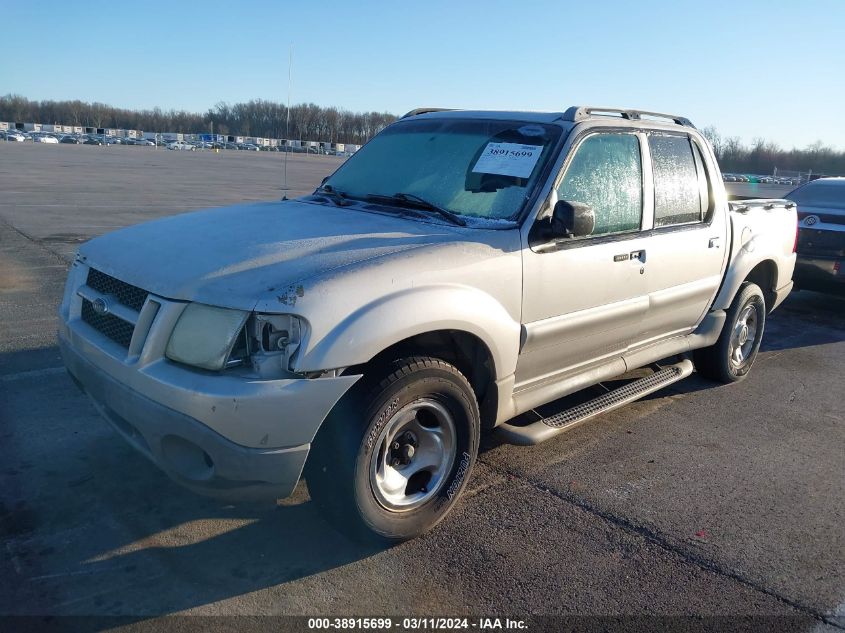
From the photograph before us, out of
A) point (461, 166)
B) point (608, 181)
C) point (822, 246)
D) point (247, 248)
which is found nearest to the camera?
point (247, 248)

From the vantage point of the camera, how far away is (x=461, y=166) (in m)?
4.16

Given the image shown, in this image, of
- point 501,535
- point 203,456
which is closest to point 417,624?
point 501,535

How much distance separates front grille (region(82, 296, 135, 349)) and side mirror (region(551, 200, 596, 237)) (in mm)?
2105

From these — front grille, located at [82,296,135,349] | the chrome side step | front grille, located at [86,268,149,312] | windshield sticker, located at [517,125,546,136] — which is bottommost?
the chrome side step

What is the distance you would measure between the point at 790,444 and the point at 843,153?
66.9 m

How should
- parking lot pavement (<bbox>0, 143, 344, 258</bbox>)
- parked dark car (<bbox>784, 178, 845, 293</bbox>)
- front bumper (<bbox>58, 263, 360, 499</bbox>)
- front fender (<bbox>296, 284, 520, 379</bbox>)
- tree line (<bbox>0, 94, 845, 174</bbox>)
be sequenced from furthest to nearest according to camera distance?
tree line (<bbox>0, 94, 845, 174</bbox>) < parking lot pavement (<bbox>0, 143, 344, 258</bbox>) < parked dark car (<bbox>784, 178, 845, 293</bbox>) < front fender (<bbox>296, 284, 520, 379</bbox>) < front bumper (<bbox>58, 263, 360, 499</bbox>)

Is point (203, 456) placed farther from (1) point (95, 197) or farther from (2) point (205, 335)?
(1) point (95, 197)

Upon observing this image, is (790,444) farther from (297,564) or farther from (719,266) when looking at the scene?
(297,564)

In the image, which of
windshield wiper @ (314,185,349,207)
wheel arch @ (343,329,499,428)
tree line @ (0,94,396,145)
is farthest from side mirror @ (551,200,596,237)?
tree line @ (0,94,396,145)

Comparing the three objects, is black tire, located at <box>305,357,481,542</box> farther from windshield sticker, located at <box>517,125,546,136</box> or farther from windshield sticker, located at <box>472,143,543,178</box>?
windshield sticker, located at <box>517,125,546,136</box>

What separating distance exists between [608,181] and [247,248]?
87.8 inches

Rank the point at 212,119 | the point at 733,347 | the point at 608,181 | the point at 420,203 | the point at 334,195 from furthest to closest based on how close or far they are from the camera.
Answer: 1. the point at 212,119
2. the point at 733,347
3. the point at 334,195
4. the point at 608,181
5. the point at 420,203

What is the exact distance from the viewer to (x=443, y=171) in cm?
419

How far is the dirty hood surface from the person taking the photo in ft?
9.64
